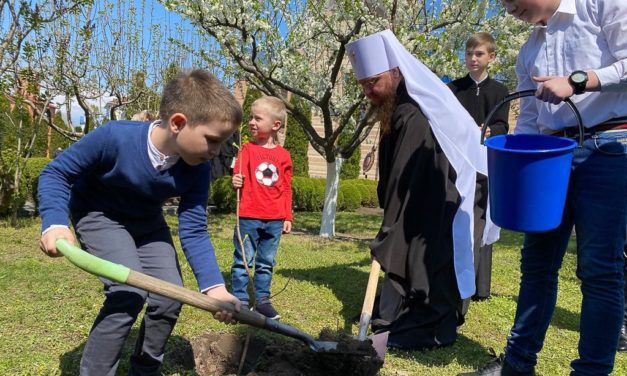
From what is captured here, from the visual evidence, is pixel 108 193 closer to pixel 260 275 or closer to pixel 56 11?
pixel 260 275

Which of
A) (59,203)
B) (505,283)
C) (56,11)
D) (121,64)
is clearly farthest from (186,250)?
(121,64)

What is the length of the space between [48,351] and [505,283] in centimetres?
447

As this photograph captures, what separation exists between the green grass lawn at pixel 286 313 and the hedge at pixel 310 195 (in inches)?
195

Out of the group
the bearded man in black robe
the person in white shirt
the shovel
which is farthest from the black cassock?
the shovel

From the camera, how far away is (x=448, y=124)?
344 centimetres

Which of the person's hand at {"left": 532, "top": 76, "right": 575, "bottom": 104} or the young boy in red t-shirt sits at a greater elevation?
the person's hand at {"left": 532, "top": 76, "right": 575, "bottom": 104}

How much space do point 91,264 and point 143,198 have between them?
0.61 metres

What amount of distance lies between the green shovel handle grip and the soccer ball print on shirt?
2448 millimetres

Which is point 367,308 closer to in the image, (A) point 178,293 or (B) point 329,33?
(A) point 178,293

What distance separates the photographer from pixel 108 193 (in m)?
2.54

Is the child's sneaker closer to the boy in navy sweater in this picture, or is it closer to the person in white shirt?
the boy in navy sweater

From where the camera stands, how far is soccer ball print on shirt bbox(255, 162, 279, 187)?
176 inches

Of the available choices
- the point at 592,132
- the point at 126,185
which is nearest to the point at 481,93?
the point at 592,132

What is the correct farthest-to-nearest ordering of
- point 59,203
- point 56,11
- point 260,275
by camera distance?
point 56,11, point 260,275, point 59,203
